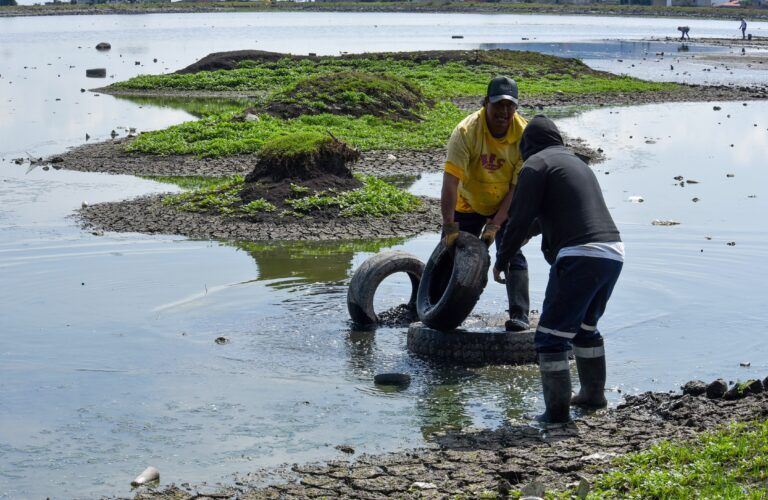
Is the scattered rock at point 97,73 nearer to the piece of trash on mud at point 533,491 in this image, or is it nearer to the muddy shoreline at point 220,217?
the muddy shoreline at point 220,217

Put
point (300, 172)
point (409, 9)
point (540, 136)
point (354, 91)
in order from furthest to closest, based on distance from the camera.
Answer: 1. point (409, 9)
2. point (354, 91)
3. point (300, 172)
4. point (540, 136)

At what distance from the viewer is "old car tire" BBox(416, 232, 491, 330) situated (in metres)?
10.0

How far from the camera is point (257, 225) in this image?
1717cm

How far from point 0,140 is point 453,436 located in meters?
24.7

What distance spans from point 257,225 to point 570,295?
31.6ft

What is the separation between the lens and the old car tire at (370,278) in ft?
38.0

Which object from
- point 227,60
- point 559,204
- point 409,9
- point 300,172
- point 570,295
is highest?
point 409,9

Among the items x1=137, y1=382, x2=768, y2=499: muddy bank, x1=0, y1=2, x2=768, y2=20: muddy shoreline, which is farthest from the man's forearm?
x1=0, y1=2, x2=768, y2=20: muddy shoreline

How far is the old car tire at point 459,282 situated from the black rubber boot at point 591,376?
1483mm

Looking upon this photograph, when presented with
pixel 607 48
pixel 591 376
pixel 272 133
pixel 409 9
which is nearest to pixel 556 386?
pixel 591 376

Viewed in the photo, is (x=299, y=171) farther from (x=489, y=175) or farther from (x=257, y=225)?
(x=489, y=175)

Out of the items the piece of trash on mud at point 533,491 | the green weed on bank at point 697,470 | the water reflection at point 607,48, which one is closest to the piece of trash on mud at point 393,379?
the green weed on bank at point 697,470

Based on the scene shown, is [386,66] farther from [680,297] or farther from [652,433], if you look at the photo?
[652,433]

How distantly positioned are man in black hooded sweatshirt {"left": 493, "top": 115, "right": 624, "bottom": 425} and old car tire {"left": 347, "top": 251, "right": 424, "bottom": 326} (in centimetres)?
319
